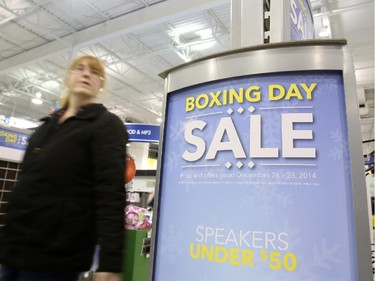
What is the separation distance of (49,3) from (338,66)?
7590 millimetres

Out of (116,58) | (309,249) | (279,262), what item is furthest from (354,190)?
(116,58)

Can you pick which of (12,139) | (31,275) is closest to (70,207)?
(31,275)

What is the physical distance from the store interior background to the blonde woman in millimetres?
4764

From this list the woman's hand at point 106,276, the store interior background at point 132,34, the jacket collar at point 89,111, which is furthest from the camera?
the store interior background at point 132,34

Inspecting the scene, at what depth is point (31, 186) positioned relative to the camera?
3.37 feet

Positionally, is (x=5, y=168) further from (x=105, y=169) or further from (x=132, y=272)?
(x=105, y=169)

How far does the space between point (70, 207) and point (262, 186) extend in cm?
68

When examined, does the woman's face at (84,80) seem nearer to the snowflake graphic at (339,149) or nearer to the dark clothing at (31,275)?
the dark clothing at (31,275)

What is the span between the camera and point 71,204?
3.25 feet

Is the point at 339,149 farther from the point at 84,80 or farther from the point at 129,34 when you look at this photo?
the point at 129,34

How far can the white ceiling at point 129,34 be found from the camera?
6.91 metres

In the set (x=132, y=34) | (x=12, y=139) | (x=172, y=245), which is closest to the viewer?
(x=172, y=245)

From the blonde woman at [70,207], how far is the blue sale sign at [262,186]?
1.45 feet

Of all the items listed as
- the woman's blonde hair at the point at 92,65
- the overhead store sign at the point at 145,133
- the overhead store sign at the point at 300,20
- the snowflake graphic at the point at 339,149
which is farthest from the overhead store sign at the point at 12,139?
the snowflake graphic at the point at 339,149
